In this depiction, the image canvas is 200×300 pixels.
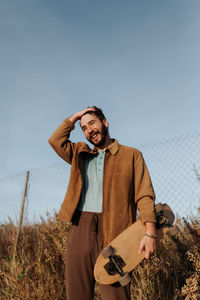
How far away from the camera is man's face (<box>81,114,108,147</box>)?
2084 millimetres

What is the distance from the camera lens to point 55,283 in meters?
3.05

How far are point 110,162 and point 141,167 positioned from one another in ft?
0.77

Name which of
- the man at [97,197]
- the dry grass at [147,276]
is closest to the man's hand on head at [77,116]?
the man at [97,197]

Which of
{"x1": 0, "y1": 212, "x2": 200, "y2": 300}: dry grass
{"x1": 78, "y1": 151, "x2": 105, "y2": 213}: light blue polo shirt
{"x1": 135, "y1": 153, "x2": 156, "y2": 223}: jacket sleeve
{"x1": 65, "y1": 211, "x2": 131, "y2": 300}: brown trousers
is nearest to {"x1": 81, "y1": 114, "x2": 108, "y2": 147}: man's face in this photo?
{"x1": 78, "y1": 151, "x2": 105, "y2": 213}: light blue polo shirt

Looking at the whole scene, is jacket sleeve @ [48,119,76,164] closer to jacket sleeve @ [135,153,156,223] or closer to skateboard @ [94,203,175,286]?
jacket sleeve @ [135,153,156,223]

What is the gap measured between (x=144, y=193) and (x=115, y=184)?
21cm

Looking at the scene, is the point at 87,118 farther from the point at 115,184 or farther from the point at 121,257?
the point at 121,257

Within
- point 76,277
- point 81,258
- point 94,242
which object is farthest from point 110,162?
point 76,277

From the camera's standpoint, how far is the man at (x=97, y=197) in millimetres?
1789

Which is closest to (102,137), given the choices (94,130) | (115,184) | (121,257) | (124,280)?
(94,130)

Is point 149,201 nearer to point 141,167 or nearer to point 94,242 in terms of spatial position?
Answer: point 141,167

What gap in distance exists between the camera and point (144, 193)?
1847 mm

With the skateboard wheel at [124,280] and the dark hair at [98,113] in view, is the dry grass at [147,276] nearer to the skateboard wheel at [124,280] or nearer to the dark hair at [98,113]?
the skateboard wheel at [124,280]

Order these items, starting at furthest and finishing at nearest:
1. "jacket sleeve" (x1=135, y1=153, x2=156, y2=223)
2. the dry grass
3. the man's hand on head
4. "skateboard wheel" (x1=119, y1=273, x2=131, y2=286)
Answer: the dry grass, the man's hand on head, "jacket sleeve" (x1=135, y1=153, x2=156, y2=223), "skateboard wheel" (x1=119, y1=273, x2=131, y2=286)
